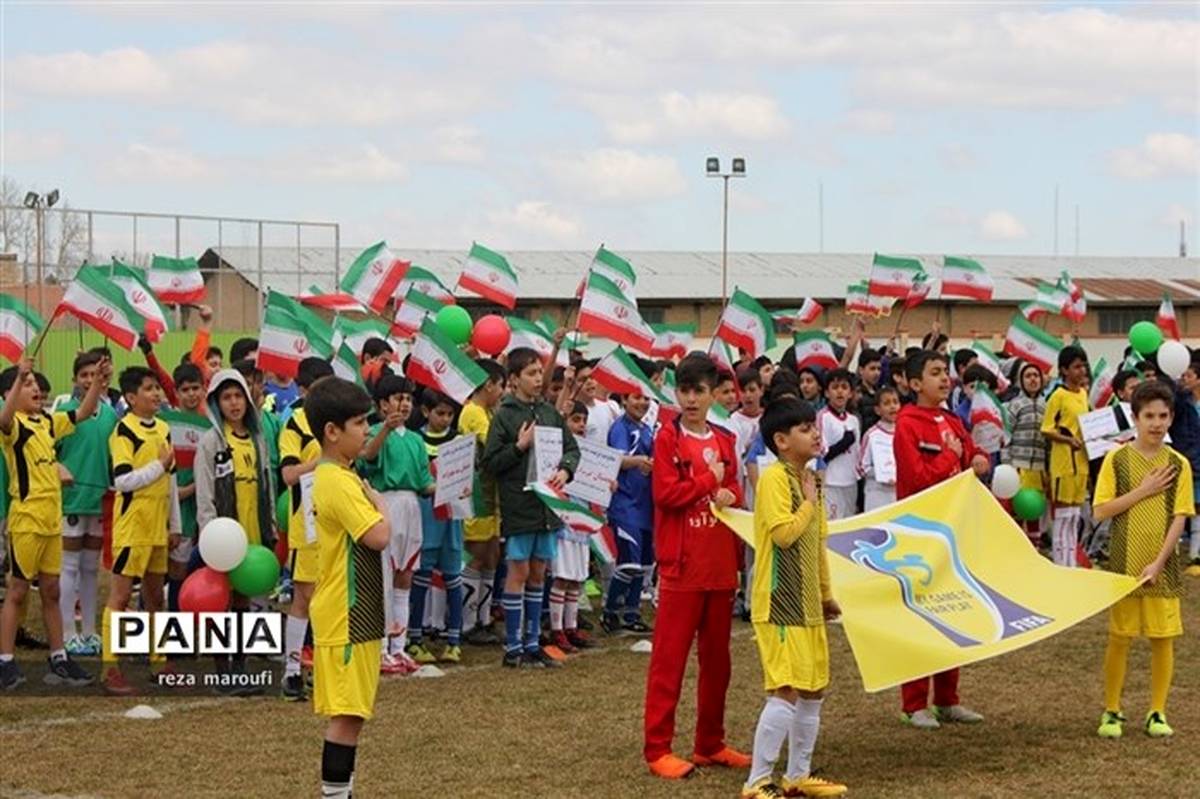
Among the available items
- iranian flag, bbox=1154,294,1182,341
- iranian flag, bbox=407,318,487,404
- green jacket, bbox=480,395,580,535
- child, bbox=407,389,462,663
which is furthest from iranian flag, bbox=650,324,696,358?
iranian flag, bbox=407,318,487,404

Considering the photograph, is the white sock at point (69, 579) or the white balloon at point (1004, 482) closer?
the white sock at point (69, 579)

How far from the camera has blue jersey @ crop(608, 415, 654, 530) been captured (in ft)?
44.5

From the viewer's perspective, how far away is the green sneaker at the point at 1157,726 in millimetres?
9156

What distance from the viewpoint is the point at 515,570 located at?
11.9m

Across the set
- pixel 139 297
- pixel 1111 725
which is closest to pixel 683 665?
pixel 1111 725

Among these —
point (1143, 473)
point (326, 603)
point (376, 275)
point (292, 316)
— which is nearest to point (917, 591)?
point (1143, 473)

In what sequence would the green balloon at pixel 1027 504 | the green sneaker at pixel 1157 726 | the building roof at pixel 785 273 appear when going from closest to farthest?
1. the green sneaker at pixel 1157 726
2. the green balloon at pixel 1027 504
3. the building roof at pixel 785 273

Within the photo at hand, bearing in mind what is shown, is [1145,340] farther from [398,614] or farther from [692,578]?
[692,578]

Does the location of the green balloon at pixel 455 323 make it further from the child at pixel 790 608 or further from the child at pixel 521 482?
the child at pixel 790 608

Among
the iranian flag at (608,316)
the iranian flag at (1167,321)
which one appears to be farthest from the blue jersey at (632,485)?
the iranian flag at (1167,321)

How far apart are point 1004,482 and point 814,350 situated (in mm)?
3000

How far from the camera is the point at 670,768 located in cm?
841

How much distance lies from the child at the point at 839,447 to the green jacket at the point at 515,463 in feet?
9.63

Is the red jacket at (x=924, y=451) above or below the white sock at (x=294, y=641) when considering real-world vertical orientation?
above
